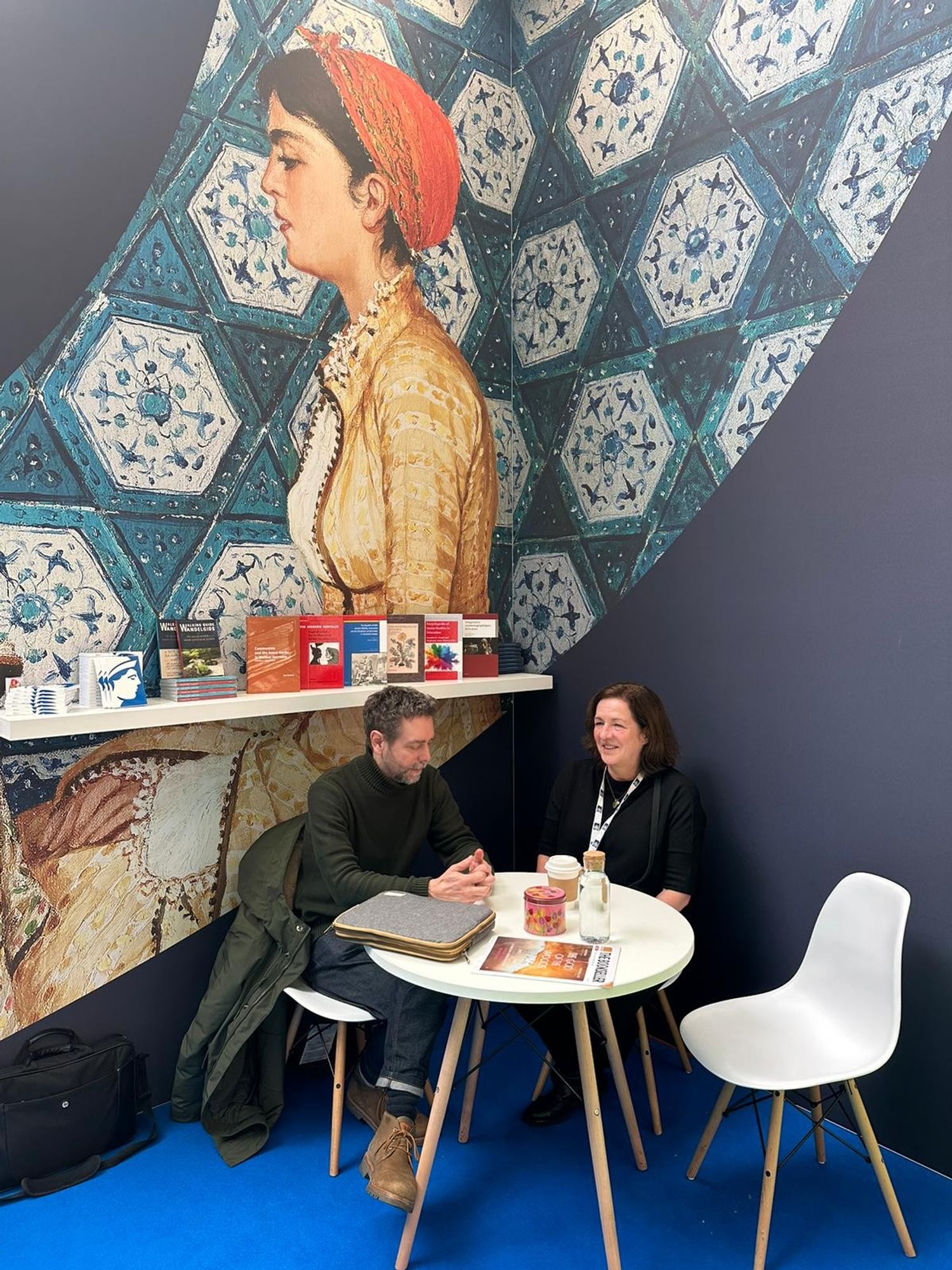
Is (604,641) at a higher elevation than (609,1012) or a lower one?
higher

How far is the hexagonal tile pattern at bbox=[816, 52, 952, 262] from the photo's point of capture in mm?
2436

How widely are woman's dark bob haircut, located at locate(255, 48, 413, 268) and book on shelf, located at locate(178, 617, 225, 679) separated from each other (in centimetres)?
156

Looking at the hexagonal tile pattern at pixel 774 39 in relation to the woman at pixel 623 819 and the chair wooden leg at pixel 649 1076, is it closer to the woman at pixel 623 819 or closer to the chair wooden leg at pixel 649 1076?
the woman at pixel 623 819

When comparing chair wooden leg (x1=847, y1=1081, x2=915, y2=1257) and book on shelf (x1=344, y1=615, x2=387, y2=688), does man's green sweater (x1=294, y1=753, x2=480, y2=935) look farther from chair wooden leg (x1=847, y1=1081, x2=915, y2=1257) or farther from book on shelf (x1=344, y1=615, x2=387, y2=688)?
chair wooden leg (x1=847, y1=1081, x2=915, y2=1257)

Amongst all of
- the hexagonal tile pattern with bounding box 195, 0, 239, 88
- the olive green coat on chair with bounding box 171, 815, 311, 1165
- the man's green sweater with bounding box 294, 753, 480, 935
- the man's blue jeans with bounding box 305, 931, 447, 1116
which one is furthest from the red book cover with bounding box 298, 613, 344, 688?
the hexagonal tile pattern with bounding box 195, 0, 239, 88

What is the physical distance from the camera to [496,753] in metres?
3.75

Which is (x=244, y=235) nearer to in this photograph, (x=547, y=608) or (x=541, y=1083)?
(x=547, y=608)

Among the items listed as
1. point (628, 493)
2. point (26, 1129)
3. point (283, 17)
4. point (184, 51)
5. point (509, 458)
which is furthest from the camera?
point (509, 458)

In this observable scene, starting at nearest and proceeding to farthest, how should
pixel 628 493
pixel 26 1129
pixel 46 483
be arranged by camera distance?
pixel 26 1129 < pixel 46 483 < pixel 628 493

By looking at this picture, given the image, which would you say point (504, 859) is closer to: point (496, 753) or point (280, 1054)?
point (496, 753)

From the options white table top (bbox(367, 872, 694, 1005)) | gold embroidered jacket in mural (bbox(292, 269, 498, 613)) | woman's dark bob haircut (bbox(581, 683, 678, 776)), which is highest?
gold embroidered jacket in mural (bbox(292, 269, 498, 613))

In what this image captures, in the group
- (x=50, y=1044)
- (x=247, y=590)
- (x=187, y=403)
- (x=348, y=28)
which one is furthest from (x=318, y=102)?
(x=50, y=1044)

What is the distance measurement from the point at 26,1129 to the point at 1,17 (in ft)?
9.85

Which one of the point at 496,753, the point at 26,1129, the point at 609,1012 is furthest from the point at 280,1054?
the point at 496,753
